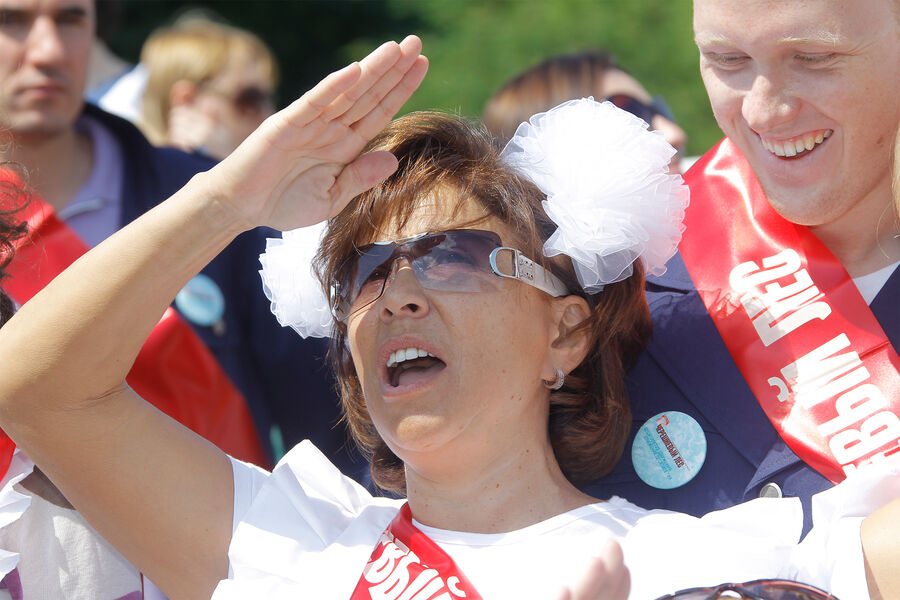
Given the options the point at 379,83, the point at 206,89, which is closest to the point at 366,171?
the point at 379,83

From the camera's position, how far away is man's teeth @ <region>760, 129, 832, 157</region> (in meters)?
2.37

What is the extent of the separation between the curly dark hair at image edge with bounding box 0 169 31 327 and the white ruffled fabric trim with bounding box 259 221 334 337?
572mm

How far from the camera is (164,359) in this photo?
9.53 ft

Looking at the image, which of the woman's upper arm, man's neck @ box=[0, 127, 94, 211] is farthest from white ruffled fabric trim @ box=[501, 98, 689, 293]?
man's neck @ box=[0, 127, 94, 211]

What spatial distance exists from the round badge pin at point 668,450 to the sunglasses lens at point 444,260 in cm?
53

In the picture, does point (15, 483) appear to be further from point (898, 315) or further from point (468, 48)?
point (468, 48)

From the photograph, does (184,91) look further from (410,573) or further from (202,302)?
(410,573)

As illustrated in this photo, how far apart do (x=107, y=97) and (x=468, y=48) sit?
4.79m

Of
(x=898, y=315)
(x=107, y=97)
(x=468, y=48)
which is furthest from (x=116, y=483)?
(x=468, y=48)

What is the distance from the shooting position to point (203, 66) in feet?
16.6

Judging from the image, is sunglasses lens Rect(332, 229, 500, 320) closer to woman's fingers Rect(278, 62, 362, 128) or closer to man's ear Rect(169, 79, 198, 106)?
woman's fingers Rect(278, 62, 362, 128)

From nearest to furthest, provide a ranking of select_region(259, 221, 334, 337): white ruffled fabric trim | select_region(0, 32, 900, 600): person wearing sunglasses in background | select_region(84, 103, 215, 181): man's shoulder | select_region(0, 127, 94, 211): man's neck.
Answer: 1. select_region(0, 32, 900, 600): person wearing sunglasses in background
2. select_region(259, 221, 334, 337): white ruffled fabric trim
3. select_region(0, 127, 94, 211): man's neck
4. select_region(84, 103, 215, 181): man's shoulder

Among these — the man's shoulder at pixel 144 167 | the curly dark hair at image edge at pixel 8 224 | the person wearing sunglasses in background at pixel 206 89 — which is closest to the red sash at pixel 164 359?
the curly dark hair at image edge at pixel 8 224

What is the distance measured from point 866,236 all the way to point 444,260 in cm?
95
